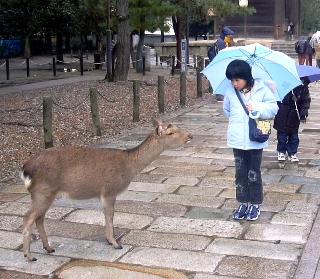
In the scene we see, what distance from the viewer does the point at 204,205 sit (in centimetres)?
623

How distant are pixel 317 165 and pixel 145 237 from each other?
362 cm

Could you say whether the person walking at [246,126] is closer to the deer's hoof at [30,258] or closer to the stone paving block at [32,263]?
the stone paving block at [32,263]

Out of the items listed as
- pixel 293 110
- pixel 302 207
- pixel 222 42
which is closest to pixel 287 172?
pixel 293 110

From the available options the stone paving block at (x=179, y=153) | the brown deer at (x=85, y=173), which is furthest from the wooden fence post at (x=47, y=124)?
the brown deer at (x=85, y=173)

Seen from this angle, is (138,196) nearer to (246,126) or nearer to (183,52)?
→ (246,126)

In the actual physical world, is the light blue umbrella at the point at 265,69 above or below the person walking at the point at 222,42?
below

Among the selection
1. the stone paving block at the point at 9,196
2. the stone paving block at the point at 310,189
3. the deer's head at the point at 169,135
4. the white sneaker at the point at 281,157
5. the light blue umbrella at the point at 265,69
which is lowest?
the stone paving block at the point at 310,189

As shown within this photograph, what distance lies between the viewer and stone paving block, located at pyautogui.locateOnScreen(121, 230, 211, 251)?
16.5ft

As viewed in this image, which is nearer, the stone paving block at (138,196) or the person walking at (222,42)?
the stone paving block at (138,196)

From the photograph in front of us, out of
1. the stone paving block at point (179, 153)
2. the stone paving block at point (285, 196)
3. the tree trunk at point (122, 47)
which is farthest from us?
the tree trunk at point (122, 47)

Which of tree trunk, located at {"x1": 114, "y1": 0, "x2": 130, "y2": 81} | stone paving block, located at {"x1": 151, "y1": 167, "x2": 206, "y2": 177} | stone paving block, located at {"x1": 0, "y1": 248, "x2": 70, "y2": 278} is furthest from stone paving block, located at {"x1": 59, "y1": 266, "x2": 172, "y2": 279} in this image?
tree trunk, located at {"x1": 114, "y1": 0, "x2": 130, "y2": 81}

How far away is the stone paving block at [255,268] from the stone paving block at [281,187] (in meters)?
2.19

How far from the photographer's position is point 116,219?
5.77 m

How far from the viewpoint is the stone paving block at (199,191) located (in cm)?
667
